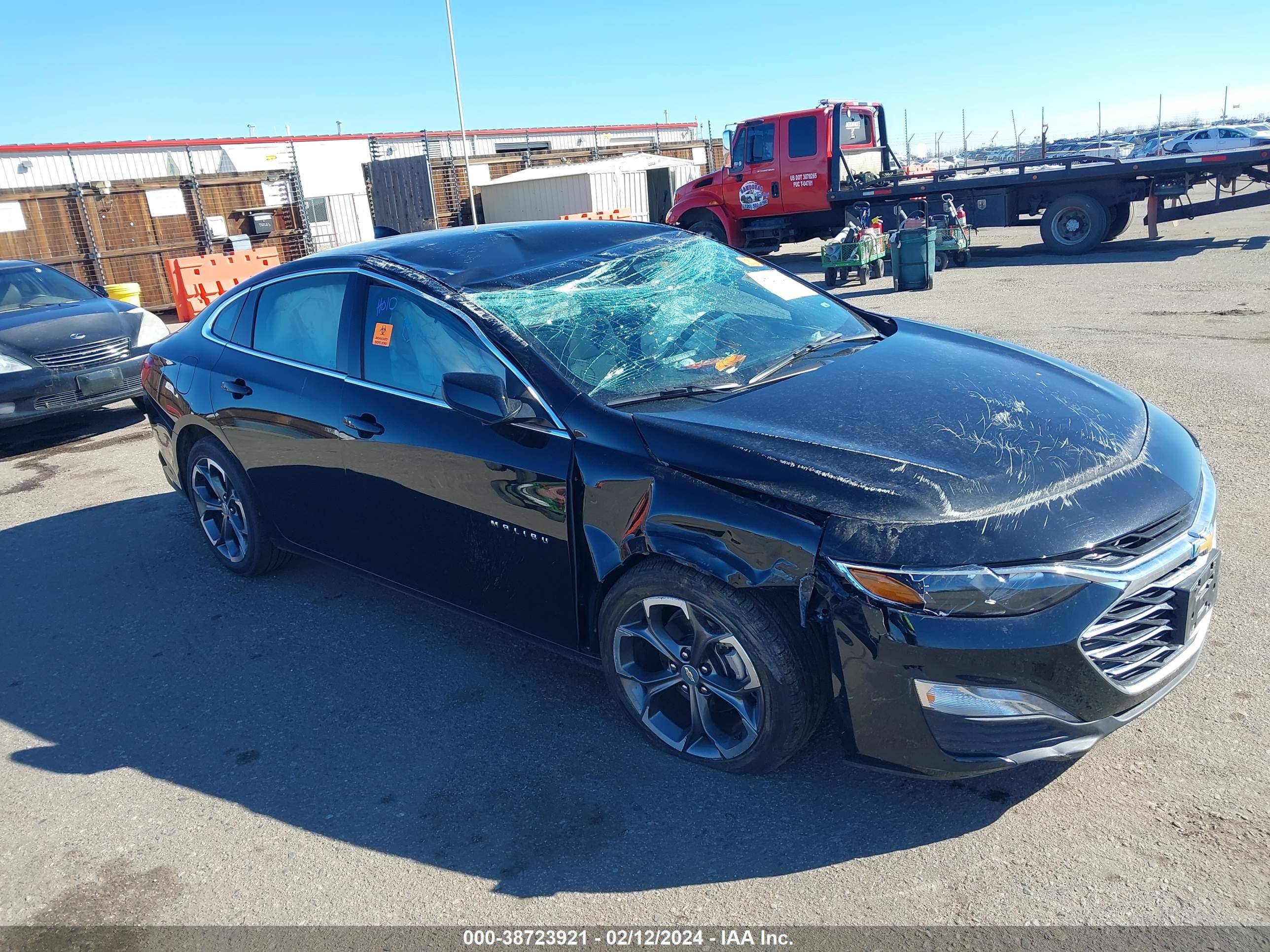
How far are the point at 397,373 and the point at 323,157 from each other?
32627mm

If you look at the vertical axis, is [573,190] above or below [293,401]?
above

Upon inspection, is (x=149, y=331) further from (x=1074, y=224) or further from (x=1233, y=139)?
(x=1233, y=139)

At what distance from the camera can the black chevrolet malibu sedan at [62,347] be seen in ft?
26.0

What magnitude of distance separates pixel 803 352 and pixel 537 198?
24004 millimetres

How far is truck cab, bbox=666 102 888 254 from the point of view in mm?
16656

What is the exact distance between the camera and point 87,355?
329 inches

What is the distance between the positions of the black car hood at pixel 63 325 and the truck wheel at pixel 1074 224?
1377cm

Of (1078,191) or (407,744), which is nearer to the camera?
(407,744)

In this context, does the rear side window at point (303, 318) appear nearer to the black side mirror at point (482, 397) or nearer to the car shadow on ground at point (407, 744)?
the black side mirror at point (482, 397)

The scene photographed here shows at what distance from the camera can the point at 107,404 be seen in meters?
8.52

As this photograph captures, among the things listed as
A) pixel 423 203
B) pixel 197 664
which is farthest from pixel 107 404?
pixel 423 203

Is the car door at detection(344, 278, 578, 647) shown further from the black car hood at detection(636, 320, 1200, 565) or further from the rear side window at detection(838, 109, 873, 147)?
the rear side window at detection(838, 109, 873, 147)

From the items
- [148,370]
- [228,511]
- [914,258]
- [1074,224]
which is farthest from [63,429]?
[1074,224]

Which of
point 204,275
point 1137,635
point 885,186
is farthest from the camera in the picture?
point 885,186
